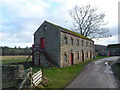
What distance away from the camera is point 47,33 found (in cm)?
2295

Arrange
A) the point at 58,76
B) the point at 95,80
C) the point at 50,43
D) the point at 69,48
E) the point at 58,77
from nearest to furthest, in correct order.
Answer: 1. the point at 95,80
2. the point at 58,77
3. the point at 58,76
4. the point at 50,43
5. the point at 69,48

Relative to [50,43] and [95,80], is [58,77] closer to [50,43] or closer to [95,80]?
[95,80]

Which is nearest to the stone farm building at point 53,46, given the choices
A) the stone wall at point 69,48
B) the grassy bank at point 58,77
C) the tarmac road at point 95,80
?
the stone wall at point 69,48

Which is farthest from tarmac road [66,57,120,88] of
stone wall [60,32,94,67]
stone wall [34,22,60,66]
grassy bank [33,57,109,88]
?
stone wall [34,22,60,66]

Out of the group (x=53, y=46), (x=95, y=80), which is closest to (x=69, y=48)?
(x=53, y=46)

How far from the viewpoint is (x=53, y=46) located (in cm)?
2181

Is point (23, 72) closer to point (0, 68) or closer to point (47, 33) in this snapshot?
point (0, 68)

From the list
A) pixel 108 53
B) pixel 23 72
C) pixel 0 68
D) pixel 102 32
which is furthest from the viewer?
pixel 108 53

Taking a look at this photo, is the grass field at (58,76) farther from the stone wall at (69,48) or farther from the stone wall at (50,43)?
the stone wall at (69,48)

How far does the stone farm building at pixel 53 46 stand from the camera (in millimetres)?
20922

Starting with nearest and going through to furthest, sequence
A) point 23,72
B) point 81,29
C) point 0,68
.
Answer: point 23,72
point 0,68
point 81,29

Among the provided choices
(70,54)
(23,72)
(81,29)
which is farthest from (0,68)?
(81,29)

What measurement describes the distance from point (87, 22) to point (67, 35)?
25.8 meters

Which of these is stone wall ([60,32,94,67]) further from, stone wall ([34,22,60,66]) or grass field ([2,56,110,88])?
grass field ([2,56,110,88])
